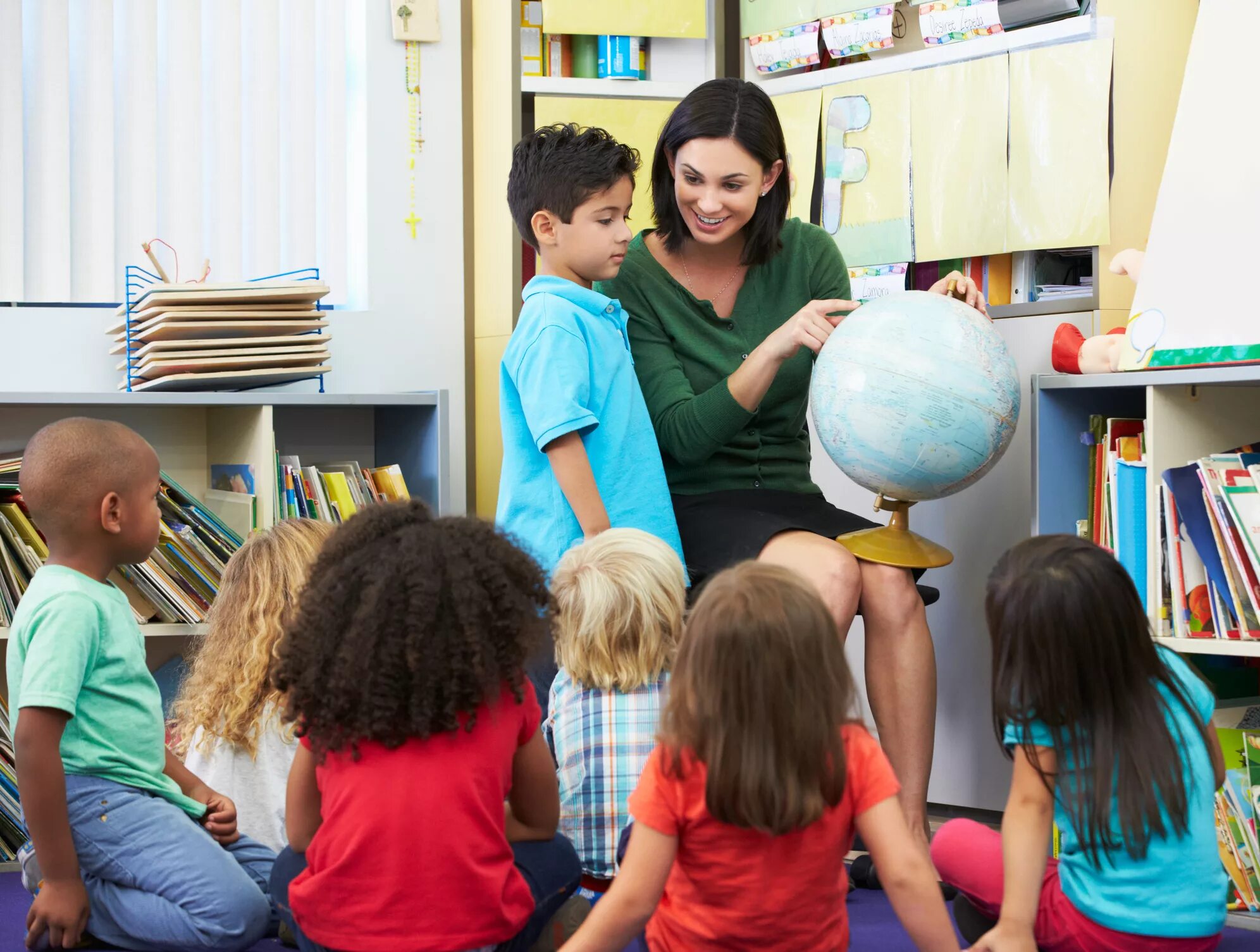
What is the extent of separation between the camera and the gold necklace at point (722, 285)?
2.61 metres

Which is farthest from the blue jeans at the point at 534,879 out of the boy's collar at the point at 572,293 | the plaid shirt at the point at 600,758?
the boy's collar at the point at 572,293

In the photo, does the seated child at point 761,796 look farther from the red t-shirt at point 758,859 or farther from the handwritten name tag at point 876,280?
the handwritten name tag at point 876,280

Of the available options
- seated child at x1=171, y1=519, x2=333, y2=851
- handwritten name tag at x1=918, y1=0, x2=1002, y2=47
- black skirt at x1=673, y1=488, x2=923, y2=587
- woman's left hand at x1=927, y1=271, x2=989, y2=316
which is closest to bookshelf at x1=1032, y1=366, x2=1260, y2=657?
woman's left hand at x1=927, y1=271, x2=989, y2=316

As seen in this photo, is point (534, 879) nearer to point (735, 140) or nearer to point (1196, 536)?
point (1196, 536)

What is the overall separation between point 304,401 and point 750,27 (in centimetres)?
146

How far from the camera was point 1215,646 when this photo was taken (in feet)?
7.27

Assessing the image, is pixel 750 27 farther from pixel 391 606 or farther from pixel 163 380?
pixel 391 606

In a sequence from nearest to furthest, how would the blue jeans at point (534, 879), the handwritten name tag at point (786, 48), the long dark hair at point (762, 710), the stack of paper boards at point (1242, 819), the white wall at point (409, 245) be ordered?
the long dark hair at point (762, 710) → the blue jeans at point (534, 879) → the stack of paper boards at point (1242, 819) → the handwritten name tag at point (786, 48) → the white wall at point (409, 245)

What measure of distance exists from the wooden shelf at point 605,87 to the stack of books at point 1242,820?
6.36ft

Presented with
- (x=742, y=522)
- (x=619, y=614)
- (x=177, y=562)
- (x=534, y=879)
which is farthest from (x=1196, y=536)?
(x=177, y=562)

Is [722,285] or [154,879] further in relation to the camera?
[722,285]

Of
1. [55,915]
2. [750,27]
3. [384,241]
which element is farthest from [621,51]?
[55,915]

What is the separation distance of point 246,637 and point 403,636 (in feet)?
2.35

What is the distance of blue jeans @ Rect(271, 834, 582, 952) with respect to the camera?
167 cm
